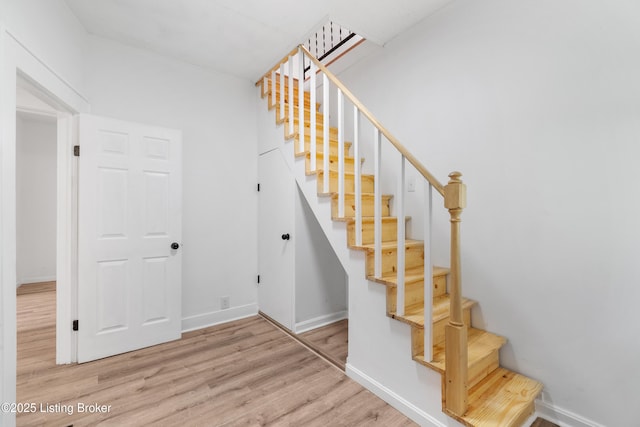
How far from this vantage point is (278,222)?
294 cm

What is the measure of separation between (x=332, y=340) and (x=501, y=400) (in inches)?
55.0

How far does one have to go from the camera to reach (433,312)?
1776mm

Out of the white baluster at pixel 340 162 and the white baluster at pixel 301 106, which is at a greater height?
the white baluster at pixel 301 106

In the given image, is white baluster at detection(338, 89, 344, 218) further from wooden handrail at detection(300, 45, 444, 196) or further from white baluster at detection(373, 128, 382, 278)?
white baluster at detection(373, 128, 382, 278)

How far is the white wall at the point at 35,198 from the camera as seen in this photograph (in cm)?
444

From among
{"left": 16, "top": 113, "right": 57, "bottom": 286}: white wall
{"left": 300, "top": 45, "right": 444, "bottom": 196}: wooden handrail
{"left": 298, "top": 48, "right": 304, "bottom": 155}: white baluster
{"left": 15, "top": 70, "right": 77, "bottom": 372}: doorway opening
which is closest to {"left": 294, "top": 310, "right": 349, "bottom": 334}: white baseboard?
{"left": 298, "top": 48, "right": 304, "bottom": 155}: white baluster

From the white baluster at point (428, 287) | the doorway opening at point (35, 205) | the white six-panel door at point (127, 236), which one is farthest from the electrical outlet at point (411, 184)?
the doorway opening at point (35, 205)

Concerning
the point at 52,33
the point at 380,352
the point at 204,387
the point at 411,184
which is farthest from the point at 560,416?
the point at 52,33

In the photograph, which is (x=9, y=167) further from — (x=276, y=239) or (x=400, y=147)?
(x=400, y=147)

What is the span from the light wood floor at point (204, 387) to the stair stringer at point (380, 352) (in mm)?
99

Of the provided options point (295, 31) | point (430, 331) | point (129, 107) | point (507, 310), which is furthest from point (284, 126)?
point (507, 310)

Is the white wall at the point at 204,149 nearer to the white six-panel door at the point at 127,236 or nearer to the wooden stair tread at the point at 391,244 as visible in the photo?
the white six-panel door at the point at 127,236

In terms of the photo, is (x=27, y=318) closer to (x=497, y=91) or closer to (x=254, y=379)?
(x=254, y=379)

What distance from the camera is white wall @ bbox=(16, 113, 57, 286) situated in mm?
4441
